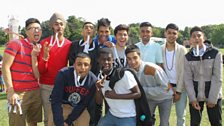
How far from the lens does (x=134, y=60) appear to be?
441cm

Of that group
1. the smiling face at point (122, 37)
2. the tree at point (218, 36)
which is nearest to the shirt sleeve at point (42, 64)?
the smiling face at point (122, 37)

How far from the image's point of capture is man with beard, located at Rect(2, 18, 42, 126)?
4398mm

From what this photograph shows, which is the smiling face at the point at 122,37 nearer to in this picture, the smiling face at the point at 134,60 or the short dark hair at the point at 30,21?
the smiling face at the point at 134,60

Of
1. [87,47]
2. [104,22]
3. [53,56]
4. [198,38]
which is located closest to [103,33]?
[104,22]

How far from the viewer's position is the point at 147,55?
4.94 metres

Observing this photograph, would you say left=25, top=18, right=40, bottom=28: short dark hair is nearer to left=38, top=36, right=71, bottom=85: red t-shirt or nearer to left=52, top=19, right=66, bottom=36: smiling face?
left=52, top=19, right=66, bottom=36: smiling face

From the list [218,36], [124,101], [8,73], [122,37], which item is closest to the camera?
[124,101]

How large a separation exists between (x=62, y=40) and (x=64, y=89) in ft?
3.31

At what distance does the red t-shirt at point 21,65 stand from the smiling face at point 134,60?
1.59m

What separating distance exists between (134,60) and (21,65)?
1778mm

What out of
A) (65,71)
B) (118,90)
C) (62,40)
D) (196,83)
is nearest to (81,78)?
(65,71)

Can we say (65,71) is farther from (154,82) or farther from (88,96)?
(154,82)

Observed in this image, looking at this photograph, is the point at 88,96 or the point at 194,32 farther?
the point at 194,32

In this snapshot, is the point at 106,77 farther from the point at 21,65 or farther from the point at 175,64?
the point at 175,64
